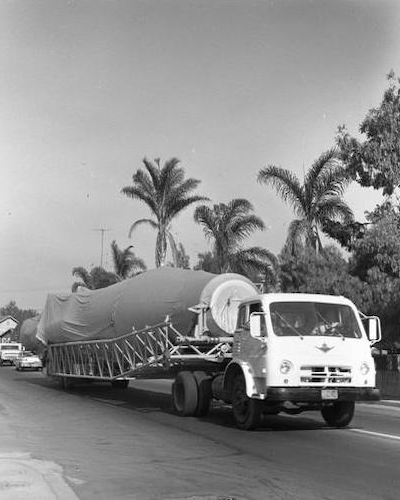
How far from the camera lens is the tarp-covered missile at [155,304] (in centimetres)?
1553

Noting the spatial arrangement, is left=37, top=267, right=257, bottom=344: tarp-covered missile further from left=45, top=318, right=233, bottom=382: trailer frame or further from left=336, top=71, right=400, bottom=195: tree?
left=336, top=71, right=400, bottom=195: tree

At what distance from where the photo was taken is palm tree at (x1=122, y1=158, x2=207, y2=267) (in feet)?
122

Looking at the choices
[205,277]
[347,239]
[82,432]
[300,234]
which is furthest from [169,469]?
[300,234]

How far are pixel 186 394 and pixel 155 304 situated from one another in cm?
343

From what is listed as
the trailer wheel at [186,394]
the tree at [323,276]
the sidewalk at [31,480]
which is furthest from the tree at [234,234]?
the sidewalk at [31,480]

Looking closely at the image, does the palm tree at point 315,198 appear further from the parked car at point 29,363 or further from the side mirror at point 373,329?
the parked car at point 29,363

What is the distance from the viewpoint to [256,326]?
11.4 metres

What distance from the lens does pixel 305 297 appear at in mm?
12125

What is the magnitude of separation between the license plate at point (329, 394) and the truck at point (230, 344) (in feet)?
0.05

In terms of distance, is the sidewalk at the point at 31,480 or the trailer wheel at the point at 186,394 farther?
the trailer wheel at the point at 186,394

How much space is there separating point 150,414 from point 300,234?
49.7 ft

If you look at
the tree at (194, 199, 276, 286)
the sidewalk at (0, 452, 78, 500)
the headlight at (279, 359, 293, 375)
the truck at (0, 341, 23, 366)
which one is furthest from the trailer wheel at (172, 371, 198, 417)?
the truck at (0, 341, 23, 366)

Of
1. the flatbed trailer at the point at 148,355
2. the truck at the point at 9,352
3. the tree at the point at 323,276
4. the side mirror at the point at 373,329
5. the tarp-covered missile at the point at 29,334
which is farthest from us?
the truck at the point at 9,352

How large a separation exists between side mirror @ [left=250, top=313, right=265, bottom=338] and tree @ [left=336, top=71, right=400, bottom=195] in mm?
9144
